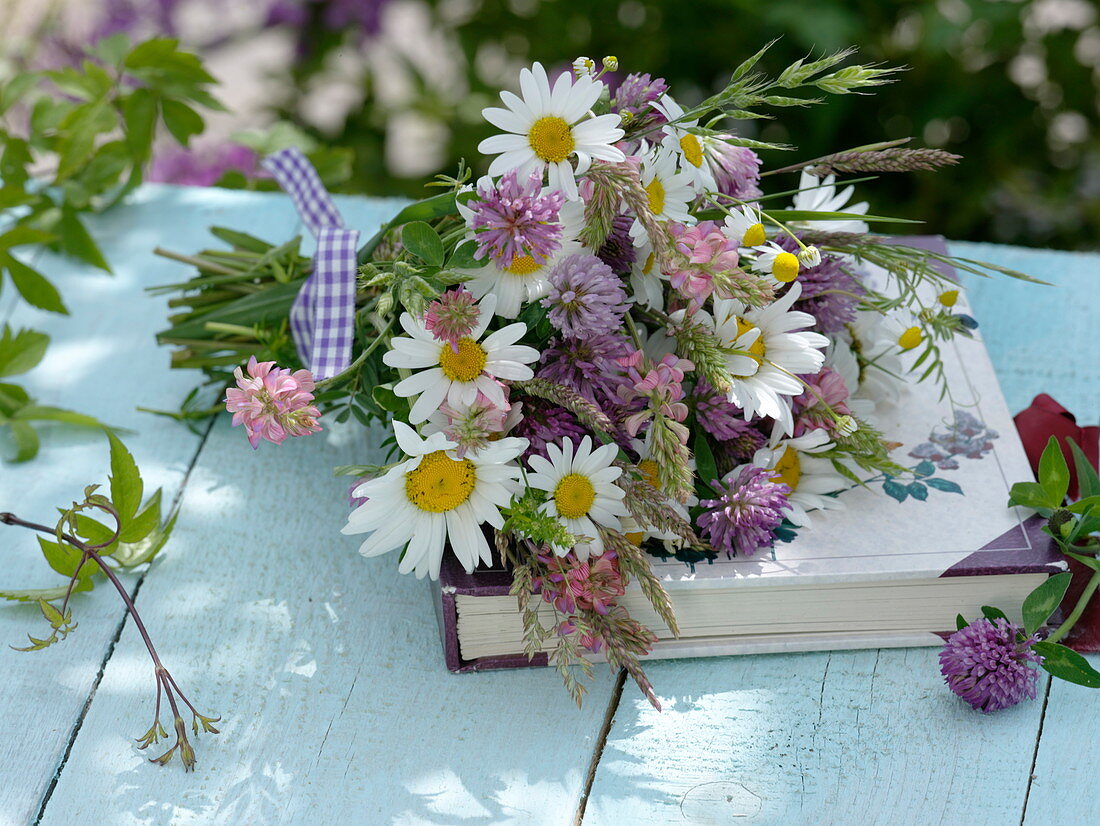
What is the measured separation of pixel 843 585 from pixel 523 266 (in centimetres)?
33

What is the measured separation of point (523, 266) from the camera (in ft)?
2.61

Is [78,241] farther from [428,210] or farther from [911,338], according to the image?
[911,338]

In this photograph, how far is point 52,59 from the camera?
214 centimetres

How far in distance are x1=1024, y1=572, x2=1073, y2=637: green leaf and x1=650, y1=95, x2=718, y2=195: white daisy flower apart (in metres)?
0.36

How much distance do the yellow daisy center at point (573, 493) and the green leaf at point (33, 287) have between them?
62cm

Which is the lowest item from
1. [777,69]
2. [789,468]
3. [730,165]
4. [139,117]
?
[777,69]

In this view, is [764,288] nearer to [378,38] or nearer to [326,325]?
[326,325]

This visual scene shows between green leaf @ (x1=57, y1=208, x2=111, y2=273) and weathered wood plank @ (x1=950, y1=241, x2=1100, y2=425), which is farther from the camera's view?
green leaf @ (x1=57, y1=208, x2=111, y2=273)

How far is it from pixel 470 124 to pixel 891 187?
0.75m

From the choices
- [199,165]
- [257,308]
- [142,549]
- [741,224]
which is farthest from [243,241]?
[199,165]

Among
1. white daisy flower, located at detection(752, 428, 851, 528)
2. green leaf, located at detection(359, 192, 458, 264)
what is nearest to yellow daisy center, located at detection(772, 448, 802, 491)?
white daisy flower, located at detection(752, 428, 851, 528)

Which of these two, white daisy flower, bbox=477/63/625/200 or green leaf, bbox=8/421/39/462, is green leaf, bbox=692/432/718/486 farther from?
green leaf, bbox=8/421/39/462

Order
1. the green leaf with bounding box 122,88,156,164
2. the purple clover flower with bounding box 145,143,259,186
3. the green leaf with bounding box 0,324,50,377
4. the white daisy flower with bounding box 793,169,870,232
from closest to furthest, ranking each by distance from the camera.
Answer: the white daisy flower with bounding box 793,169,870,232 → the green leaf with bounding box 0,324,50,377 → the green leaf with bounding box 122,88,156,164 → the purple clover flower with bounding box 145,143,259,186

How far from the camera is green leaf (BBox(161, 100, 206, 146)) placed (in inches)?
48.8
